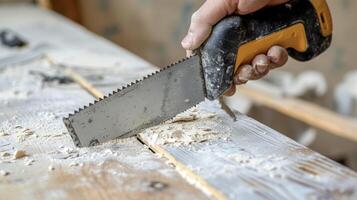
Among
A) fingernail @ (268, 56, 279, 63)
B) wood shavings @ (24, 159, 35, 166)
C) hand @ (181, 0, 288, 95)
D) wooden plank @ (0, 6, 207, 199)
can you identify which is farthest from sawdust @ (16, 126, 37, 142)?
fingernail @ (268, 56, 279, 63)

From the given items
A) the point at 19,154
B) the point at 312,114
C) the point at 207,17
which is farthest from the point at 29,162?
the point at 312,114

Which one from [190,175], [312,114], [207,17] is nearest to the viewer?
[190,175]

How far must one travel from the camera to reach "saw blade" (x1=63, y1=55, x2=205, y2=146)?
92 centimetres

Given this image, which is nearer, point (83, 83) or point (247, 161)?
point (247, 161)

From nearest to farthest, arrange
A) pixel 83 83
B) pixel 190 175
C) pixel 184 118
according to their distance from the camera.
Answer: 1. pixel 190 175
2. pixel 184 118
3. pixel 83 83

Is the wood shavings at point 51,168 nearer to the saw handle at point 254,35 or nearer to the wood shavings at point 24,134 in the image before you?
the wood shavings at point 24,134

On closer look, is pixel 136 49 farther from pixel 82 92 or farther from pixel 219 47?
pixel 219 47

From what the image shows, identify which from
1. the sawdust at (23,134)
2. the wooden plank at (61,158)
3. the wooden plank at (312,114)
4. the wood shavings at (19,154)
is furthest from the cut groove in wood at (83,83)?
the wooden plank at (312,114)

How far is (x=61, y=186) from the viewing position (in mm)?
801

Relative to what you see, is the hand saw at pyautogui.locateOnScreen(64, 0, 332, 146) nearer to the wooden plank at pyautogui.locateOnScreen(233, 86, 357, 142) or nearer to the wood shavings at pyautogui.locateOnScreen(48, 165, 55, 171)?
the wood shavings at pyautogui.locateOnScreen(48, 165, 55, 171)

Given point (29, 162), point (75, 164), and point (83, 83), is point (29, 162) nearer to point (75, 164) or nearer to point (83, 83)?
point (75, 164)

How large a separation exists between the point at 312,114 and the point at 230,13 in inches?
47.7

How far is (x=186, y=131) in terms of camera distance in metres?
0.96

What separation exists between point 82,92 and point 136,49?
5.46 ft
